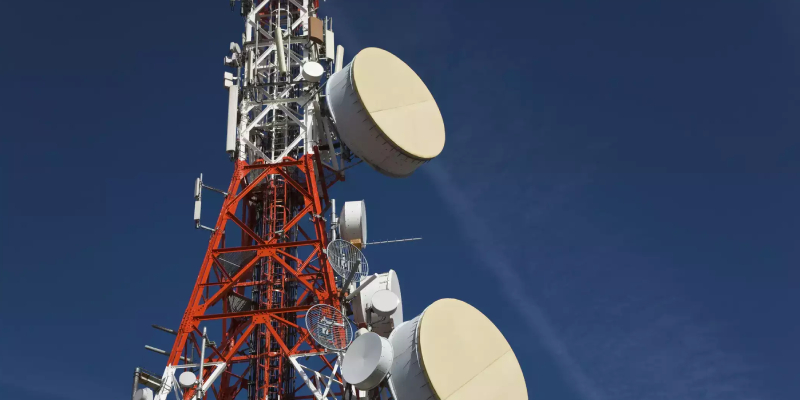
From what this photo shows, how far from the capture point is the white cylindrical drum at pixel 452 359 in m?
29.5

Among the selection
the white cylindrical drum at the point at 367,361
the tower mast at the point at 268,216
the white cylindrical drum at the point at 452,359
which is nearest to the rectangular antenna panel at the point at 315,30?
the tower mast at the point at 268,216

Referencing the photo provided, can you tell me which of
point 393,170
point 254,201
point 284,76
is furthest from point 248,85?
point 393,170

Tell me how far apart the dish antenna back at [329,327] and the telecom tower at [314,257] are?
43mm

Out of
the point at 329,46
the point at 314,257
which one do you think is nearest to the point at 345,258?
the point at 314,257

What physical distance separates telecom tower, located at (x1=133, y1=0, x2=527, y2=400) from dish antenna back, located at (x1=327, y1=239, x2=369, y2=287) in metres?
0.05

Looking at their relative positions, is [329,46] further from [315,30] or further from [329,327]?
[329,327]

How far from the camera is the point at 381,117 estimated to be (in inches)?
1357

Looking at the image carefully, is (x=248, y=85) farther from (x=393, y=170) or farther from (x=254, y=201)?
(x=393, y=170)

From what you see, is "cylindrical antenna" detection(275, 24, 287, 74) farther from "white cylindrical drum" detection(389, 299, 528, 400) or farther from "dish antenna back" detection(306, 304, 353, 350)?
"white cylindrical drum" detection(389, 299, 528, 400)

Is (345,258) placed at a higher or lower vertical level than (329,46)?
lower

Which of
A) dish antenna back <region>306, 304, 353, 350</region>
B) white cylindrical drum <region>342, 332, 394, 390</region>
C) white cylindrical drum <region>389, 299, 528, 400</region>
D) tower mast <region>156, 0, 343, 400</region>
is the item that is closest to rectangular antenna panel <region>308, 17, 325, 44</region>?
tower mast <region>156, 0, 343, 400</region>

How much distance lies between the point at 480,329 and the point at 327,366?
5194 millimetres

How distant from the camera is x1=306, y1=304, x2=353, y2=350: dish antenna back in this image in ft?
101

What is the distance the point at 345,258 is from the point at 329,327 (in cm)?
316
